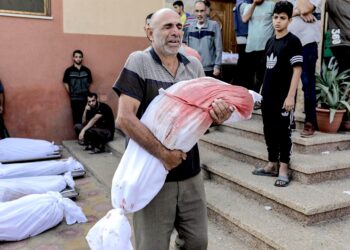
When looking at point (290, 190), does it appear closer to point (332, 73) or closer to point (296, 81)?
point (296, 81)

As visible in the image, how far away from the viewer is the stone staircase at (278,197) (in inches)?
116

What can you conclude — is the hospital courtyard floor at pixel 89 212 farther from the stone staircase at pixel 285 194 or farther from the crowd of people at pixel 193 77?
the crowd of people at pixel 193 77

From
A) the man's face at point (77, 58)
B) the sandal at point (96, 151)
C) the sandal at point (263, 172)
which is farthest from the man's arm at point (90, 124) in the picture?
the sandal at point (263, 172)

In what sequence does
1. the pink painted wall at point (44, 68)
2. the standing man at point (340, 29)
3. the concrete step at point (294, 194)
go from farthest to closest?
1. the pink painted wall at point (44, 68)
2. the standing man at point (340, 29)
3. the concrete step at point (294, 194)

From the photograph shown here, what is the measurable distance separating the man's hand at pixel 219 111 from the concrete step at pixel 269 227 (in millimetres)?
1356

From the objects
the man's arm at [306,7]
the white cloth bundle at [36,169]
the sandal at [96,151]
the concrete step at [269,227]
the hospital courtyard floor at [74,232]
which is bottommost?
the hospital courtyard floor at [74,232]

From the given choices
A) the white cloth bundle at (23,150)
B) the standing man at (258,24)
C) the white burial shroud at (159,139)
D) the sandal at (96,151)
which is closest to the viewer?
the white burial shroud at (159,139)

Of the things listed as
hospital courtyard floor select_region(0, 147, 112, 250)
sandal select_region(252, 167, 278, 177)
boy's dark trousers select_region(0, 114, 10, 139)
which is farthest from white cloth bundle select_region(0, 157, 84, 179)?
sandal select_region(252, 167, 278, 177)

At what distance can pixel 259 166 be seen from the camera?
13.4 feet

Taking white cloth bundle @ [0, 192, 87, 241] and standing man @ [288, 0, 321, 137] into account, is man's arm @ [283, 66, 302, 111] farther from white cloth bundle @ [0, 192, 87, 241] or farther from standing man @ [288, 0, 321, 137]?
white cloth bundle @ [0, 192, 87, 241]

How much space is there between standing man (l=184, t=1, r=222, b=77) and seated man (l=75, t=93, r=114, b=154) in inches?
90.6

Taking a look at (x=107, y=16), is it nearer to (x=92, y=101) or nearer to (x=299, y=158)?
(x=92, y=101)

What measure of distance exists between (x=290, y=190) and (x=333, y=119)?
141 cm

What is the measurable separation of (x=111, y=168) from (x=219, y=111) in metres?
4.01
